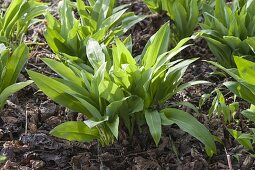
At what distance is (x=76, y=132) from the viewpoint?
9.46 ft

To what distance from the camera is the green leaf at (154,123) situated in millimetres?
2702

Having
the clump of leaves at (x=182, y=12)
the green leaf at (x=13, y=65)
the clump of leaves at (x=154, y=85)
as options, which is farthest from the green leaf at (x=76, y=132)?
the clump of leaves at (x=182, y=12)

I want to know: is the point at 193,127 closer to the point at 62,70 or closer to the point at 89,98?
the point at 89,98

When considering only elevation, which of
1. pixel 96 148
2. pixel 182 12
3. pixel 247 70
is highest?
pixel 182 12

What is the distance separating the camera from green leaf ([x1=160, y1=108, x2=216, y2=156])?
2787mm

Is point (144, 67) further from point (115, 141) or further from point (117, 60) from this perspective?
point (115, 141)

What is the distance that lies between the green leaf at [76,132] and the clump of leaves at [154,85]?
26cm

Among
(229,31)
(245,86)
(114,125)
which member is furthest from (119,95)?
(229,31)

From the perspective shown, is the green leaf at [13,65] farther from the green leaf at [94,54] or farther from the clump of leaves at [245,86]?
the clump of leaves at [245,86]

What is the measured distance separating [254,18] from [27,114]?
1.68m

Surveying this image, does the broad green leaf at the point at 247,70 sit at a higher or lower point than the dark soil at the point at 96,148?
higher

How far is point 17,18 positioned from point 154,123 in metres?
1.53

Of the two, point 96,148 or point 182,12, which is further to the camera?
point 182,12

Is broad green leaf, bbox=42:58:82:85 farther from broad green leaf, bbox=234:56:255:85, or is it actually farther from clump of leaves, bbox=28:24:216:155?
broad green leaf, bbox=234:56:255:85
